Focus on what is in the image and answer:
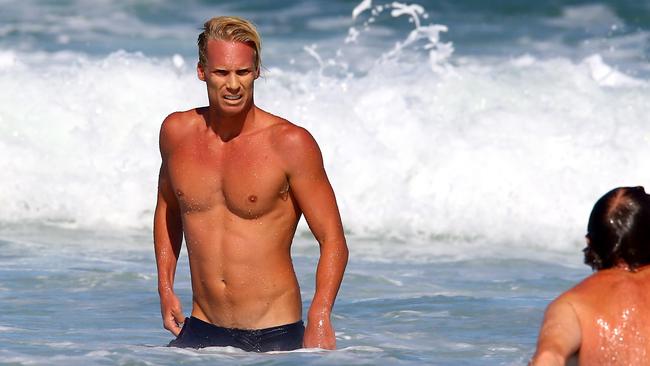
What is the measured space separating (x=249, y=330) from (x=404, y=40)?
12.1 m

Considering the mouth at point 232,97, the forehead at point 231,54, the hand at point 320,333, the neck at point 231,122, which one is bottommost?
the hand at point 320,333

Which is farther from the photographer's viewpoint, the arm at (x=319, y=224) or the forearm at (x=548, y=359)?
the arm at (x=319, y=224)

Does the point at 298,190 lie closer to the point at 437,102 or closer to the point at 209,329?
the point at 209,329

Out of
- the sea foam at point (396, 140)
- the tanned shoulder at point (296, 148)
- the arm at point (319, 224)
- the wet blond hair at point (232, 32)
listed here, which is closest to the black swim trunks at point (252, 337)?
the arm at point (319, 224)

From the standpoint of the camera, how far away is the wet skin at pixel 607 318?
12.3ft

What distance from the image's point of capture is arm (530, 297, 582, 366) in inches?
146

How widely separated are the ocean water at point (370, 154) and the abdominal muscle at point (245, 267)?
6.3 inches

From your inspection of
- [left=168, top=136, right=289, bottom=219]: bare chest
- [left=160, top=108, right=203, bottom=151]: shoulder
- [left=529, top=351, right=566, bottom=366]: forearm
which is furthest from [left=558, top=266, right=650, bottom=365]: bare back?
[left=160, top=108, right=203, bottom=151]: shoulder

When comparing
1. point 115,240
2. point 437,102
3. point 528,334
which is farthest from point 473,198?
point 528,334

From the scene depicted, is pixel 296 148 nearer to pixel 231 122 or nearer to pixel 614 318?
pixel 231 122

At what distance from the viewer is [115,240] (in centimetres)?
1034

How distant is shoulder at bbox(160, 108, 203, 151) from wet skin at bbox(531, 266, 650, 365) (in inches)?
69.2

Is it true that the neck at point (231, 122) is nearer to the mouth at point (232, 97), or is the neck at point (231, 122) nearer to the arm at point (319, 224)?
the mouth at point (232, 97)

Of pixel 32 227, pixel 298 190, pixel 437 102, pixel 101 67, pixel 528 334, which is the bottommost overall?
pixel 528 334
